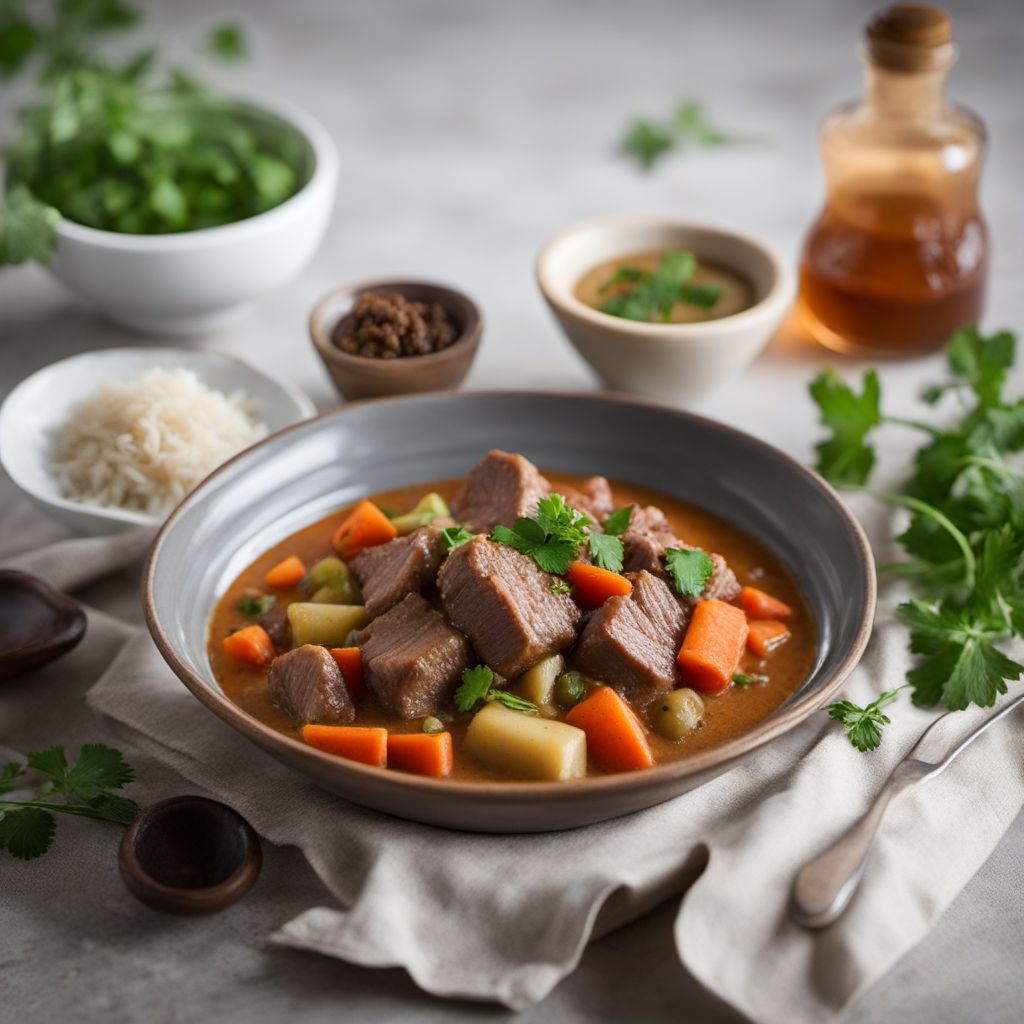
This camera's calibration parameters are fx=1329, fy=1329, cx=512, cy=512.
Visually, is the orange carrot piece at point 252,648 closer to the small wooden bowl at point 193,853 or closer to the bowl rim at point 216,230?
the small wooden bowl at point 193,853

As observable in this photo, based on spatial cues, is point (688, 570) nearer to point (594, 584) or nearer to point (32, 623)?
point (594, 584)

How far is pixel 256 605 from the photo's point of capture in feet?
13.9

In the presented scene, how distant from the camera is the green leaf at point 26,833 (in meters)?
3.67

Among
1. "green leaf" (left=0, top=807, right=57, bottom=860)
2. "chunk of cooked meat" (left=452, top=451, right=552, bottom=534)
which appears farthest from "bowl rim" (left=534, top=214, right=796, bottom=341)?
"green leaf" (left=0, top=807, right=57, bottom=860)

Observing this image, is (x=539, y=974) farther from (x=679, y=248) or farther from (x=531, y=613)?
(x=679, y=248)

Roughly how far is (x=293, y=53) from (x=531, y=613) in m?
6.26

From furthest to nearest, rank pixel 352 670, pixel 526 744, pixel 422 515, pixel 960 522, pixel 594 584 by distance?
pixel 960 522 → pixel 422 515 → pixel 594 584 → pixel 352 670 → pixel 526 744

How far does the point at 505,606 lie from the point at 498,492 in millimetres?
696

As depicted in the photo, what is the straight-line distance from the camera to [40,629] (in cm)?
430

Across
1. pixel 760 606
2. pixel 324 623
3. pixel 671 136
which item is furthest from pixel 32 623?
pixel 671 136

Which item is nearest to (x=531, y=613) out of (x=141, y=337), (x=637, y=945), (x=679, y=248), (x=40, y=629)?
(x=637, y=945)

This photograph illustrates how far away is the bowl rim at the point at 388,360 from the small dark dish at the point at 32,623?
4.70 feet

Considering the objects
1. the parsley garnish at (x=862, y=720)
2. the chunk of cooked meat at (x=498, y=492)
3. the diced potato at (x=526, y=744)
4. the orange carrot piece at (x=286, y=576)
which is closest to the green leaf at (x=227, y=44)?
the chunk of cooked meat at (x=498, y=492)

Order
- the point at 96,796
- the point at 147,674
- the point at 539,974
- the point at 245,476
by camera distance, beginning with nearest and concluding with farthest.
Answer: the point at 539,974 < the point at 96,796 < the point at 147,674 < the point at 245,476
